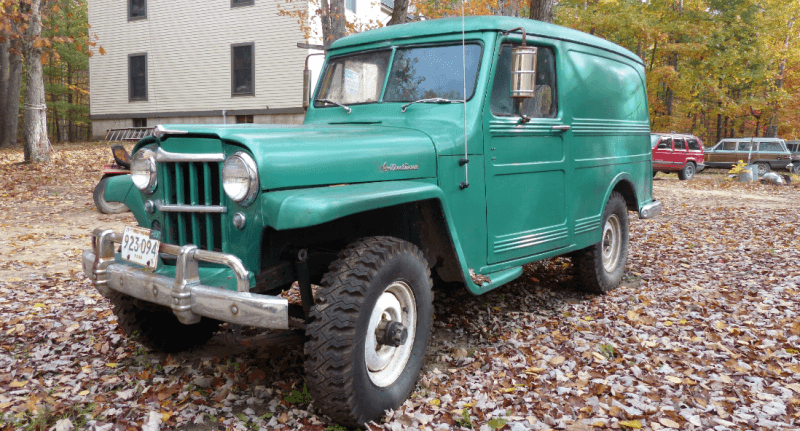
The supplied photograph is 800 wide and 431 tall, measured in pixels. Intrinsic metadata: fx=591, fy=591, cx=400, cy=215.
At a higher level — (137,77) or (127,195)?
(137,77)

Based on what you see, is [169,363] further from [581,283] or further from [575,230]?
[581,283]

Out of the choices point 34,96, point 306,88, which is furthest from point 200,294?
point 34,96

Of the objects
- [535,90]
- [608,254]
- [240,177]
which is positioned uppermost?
[535,90]

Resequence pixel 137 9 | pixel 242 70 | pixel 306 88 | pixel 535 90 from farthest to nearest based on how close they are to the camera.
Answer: pixel 137 9, pixel 242 70, pixel 306 88, pixel 535 90

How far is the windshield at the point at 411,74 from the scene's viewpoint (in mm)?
4203

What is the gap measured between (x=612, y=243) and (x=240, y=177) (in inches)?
172

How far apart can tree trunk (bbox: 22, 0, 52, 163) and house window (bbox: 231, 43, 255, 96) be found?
22.0 feet

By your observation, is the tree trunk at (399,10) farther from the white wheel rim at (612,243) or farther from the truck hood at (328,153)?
the truck hood at (328,153)

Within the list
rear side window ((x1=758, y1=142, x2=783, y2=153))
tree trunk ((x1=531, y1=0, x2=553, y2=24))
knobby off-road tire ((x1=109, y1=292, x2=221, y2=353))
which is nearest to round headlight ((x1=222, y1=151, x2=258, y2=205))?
knobby off-road tire ((x1=109, y1=292, x2=221, y2=353))

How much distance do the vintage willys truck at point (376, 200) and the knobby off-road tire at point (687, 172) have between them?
59.4 feet

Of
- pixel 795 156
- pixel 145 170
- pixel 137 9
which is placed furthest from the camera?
pixel 795 156

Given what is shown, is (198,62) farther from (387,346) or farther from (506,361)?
(387,346)

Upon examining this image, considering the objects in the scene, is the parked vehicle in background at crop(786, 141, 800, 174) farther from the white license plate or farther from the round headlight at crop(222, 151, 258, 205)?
the white license plate

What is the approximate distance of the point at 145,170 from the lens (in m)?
3.35
